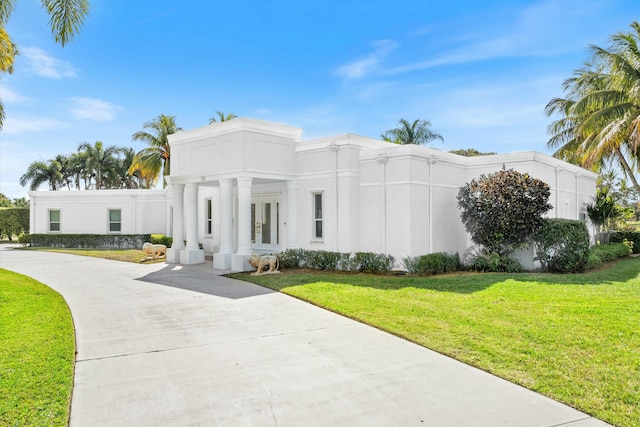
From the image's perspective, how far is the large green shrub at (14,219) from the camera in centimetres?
3062

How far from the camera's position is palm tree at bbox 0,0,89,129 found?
10367mm

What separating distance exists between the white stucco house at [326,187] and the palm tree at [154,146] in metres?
13.3

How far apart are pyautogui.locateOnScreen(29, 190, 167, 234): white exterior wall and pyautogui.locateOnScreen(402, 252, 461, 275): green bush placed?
59.1ft

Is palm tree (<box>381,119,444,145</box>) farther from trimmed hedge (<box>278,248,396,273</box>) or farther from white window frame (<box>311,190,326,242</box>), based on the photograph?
trimmed hedge (<box>278,248,396,273</box>)

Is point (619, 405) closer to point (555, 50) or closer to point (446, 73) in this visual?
point (555, 50)

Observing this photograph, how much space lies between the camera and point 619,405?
14.1ft

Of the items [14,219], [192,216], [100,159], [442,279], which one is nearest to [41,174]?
[100,159]

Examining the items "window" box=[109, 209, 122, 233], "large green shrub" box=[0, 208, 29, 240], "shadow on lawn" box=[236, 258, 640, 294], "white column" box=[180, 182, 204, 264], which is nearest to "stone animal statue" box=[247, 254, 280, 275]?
"shadow on lawn" box=[236, 258, 640, 294]

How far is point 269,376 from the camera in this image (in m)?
5.07

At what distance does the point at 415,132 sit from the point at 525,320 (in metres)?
24.6

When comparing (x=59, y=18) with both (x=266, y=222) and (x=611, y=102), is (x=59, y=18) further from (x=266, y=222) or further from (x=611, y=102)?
(x=611, y=102)

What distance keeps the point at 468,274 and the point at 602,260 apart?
21.1 ft

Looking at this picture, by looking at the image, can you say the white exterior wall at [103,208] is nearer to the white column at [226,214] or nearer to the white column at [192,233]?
the white column at [192,233]

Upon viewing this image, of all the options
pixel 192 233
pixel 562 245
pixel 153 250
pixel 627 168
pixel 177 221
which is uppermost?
pixel 627 168
